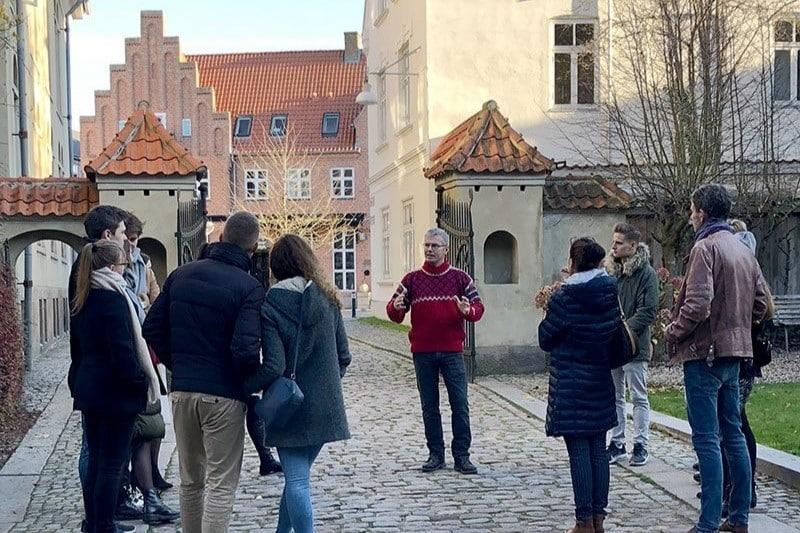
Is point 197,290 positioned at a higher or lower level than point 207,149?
lower

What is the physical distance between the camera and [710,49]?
55.8 feet

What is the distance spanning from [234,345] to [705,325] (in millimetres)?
2762

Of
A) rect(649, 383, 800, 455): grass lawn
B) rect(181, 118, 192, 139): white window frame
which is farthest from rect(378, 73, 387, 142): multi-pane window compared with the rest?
rect(181, 118, 192, 139): white window frame

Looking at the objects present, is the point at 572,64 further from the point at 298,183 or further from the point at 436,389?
the point at 298,183

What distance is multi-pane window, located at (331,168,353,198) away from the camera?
53.8 m

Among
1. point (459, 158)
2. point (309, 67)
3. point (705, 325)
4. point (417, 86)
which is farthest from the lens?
point (309, 67)

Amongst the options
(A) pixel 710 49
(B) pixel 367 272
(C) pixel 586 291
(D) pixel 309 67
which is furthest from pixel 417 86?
(D) pixel 309 67

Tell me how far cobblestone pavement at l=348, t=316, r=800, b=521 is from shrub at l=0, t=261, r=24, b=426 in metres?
Answer: 5.99

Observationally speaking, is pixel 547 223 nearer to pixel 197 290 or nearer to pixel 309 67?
pixel 197 290

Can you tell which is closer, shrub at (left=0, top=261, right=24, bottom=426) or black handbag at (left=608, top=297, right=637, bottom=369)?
black handbag at (left=608, top=297, right=637, bottom=369)

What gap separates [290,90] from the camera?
5631cm

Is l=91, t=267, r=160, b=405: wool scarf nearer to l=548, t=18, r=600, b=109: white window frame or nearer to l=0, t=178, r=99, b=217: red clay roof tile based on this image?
l=0, t=178, r=99, b=217: red clay roof tile

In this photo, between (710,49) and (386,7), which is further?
(386,7)

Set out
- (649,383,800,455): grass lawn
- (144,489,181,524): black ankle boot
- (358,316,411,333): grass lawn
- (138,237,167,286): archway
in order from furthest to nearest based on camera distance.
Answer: (358,316,411,333): grass lawn
(138,237,167,286): archway
(649,383,800,455): grass lawn
(144,489,181,524): black ankle boot
